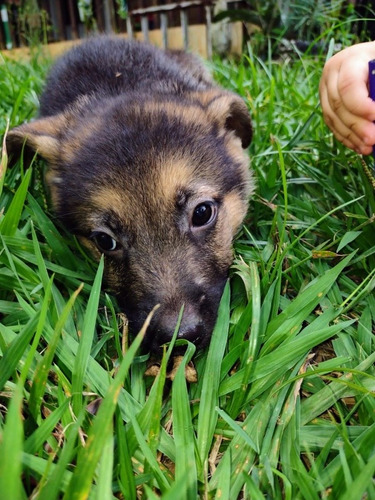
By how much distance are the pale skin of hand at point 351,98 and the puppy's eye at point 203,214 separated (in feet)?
2.47

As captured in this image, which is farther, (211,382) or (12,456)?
(211,382)

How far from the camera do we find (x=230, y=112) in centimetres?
298

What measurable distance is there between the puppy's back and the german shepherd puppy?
13cm

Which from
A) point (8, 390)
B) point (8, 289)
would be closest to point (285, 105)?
point (8, 289)

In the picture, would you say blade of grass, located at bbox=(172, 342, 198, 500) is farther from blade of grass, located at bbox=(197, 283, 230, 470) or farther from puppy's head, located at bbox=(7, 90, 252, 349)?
puppy's head, located at bbox=(7, 90, 252, 349)

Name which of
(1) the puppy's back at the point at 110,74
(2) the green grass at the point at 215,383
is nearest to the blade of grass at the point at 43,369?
(2) the green grass at the point at 215,383

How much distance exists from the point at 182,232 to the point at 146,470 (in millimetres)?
1107

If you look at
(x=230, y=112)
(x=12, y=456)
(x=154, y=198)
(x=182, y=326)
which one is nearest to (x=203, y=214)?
(x=154, y=198)

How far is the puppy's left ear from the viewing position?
114 inches

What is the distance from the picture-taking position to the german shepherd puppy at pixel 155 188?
2.21 metres

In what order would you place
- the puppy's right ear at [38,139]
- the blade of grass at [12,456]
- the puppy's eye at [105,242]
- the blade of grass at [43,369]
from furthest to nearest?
1. the puppy's right ear at [38,139]
2. the puppy's eye at [105,242]
3. the blade of grass at [43,369]
4. the blade of grass at [12,456]

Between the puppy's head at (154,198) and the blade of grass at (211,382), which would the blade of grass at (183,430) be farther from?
the puppy's head at (154,198)

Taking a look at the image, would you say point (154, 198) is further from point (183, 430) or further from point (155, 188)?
point (183, 430)

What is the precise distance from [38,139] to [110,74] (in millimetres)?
887
